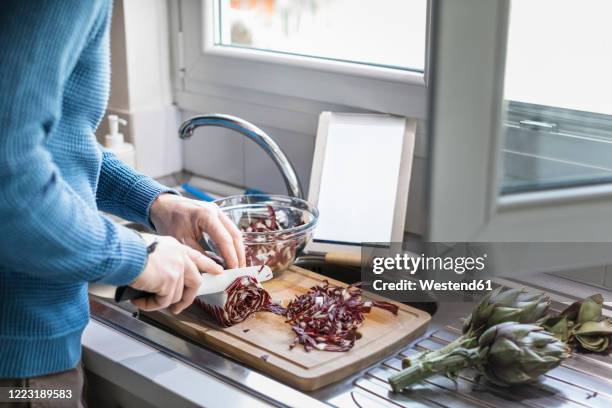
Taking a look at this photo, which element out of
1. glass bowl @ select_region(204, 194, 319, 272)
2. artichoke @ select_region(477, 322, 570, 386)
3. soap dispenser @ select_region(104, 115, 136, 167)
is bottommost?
artichoke @ select_region(477, 322, 570, 386)

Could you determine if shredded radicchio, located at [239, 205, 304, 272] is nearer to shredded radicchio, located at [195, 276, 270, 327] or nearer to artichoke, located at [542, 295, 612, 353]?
shredded radicchio, located at [195, 276, 270, 327]

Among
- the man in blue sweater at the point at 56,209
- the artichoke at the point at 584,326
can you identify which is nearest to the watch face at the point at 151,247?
the man in blue sweater at the point at 56,209

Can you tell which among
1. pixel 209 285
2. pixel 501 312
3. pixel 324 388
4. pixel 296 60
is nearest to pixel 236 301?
pixel 209 285

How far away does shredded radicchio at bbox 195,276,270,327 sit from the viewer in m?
1.13

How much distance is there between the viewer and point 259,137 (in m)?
1.42

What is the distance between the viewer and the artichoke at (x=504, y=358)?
0.97m

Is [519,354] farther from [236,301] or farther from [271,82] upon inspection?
[271,82]

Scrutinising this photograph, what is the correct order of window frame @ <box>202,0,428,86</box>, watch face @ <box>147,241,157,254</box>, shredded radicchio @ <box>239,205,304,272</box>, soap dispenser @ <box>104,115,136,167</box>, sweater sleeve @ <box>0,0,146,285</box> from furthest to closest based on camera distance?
soap dispenser @ <box>104,115,136,167</box> < window frame @ <box>202,0,428,86</box> < shredded radicchio @ <box>239,205,304,272</box> < watch face @ <box>147,241,157,254</box> < sweater sleeve @ <box>0,0,146,285</box>

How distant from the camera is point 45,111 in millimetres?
771

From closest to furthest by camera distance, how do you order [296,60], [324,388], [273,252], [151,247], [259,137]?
[151,247], [324,388], [273,252], [259,137], [296,60]

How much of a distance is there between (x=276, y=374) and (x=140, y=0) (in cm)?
91

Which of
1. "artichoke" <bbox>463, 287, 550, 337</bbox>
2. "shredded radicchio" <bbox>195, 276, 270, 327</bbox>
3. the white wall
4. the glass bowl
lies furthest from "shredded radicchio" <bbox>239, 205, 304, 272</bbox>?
Answer: the white wall

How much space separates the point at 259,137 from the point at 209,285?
40cm

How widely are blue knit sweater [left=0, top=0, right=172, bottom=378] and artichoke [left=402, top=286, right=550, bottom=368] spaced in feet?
1.33
